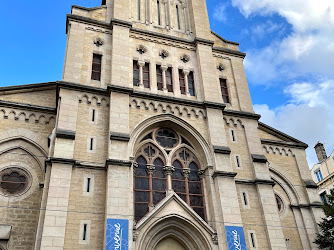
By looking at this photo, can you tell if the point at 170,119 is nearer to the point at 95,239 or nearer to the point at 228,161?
the point at 228,161

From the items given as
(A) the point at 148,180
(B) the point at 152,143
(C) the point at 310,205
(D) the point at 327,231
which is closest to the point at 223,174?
(A) the point at 148,180

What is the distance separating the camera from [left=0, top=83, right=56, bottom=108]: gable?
21.4 meters

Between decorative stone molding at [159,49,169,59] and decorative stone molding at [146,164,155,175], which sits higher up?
decorative stone molding at [159,49,169,59]

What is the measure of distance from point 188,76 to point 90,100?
7.49 metres

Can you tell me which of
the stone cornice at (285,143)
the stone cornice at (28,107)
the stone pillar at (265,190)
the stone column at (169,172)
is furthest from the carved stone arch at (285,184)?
the stone cornice at (28,107)

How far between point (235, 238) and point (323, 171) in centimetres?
2478

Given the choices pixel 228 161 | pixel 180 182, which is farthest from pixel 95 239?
pixel 228 161

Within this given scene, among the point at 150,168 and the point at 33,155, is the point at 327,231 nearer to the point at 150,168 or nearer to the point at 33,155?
the point at 150,168

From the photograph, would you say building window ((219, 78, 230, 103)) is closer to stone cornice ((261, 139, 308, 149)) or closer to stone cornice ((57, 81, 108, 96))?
stone cornice ((261, 139, 308, 149))

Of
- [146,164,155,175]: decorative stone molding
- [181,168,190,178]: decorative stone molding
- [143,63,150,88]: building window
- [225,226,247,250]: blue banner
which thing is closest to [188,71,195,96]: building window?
[143,63,150,88]: building window

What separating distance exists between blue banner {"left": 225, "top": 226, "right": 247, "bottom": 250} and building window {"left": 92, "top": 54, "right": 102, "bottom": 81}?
1172 cm

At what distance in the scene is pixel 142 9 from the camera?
2692 centimetres

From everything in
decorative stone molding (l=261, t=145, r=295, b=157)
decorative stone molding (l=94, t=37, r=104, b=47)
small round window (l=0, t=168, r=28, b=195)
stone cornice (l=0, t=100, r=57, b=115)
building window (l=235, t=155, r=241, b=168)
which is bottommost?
small round window (l=0, t=168, r=28, b=195)

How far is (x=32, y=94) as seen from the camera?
876 inches
